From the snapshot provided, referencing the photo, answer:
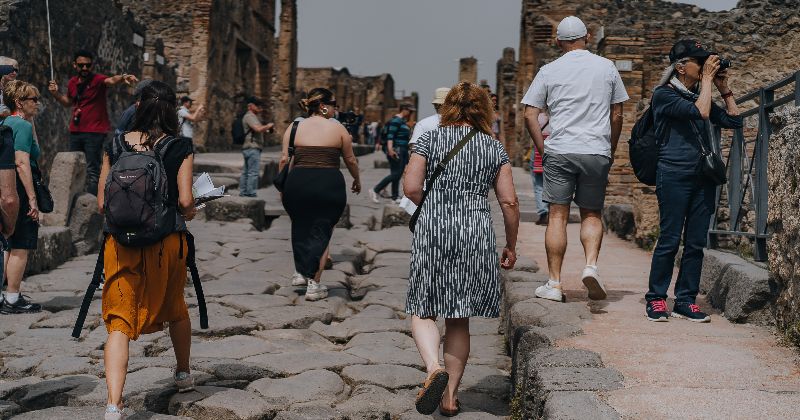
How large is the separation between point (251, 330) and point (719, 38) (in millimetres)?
9094

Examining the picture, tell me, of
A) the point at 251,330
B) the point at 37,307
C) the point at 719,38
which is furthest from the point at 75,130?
the point at 719,38

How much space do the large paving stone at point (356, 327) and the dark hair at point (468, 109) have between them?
6.37ft

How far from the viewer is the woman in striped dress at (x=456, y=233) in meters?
3.76

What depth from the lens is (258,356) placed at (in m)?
4.76

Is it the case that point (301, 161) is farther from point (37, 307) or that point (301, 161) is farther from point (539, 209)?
point (539, 209)

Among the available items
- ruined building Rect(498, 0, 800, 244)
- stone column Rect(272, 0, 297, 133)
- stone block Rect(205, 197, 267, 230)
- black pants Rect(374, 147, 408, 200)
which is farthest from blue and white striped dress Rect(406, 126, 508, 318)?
stone column Rect(272, 0, 297, 133)

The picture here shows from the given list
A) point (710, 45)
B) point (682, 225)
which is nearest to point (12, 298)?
→ point (682, 225)

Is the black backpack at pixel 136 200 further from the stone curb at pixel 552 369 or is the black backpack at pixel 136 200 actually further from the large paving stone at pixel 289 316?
the large paving stone at pixel 289 316

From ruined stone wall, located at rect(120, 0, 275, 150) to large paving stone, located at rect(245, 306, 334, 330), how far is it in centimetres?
1465

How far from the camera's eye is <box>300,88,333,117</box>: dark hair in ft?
20.9

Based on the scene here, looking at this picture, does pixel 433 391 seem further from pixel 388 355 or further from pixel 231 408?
pixel 388 355

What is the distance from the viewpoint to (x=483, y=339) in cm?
554

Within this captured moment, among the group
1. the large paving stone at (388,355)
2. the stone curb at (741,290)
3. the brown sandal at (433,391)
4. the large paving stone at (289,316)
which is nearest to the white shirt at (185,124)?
the large paving stone at (289,316)

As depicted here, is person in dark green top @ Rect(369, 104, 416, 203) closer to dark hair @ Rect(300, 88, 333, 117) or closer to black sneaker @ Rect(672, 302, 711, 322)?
dark hair @ Rect(300, 88, 333, 117)
